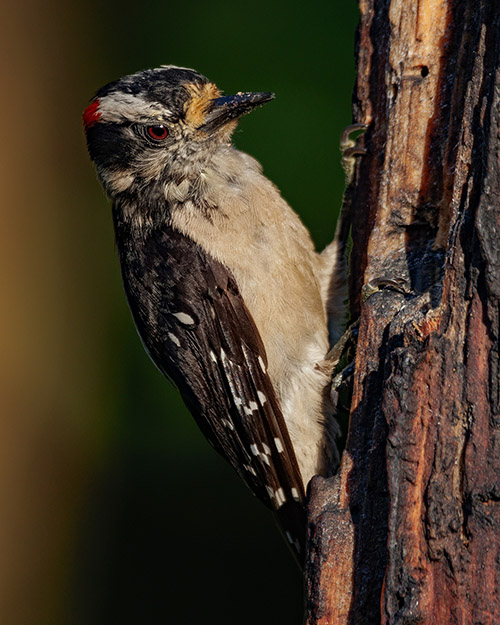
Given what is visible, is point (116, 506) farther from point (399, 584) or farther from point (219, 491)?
point (399, 584)

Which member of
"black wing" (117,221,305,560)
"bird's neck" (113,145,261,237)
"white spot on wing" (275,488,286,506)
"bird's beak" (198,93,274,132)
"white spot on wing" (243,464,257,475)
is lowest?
"white spot on wing" (275,488,286,506)

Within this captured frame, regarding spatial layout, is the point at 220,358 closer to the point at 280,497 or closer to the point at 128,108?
the point at 280,497

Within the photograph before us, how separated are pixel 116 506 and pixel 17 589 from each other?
0.81m

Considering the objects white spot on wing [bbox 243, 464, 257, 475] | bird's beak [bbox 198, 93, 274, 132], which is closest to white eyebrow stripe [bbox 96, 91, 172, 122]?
bird's beak [bbox 198, 93, 274, 132]

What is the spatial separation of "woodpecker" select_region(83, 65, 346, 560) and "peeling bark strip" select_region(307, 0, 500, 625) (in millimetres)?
760

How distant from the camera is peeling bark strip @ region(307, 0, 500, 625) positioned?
182 centimetres

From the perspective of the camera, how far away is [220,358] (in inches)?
130

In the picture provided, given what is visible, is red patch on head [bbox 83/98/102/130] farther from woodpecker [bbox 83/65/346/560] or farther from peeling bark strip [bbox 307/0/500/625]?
peeling bark strip [bbox 307/0/500/625]

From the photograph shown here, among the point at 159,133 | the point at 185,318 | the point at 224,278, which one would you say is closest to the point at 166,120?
the point at 159,133

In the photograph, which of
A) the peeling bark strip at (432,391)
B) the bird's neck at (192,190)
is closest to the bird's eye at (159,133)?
the bird's neck at (192,190)

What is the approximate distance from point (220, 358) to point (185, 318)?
23 centimetres

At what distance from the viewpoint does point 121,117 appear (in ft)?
11.2

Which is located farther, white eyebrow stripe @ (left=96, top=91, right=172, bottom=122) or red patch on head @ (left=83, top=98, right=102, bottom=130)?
red patch on head @ (left=83, top=98, right=102, bottom=130)

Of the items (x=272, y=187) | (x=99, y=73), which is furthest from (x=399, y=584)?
(x=99, y=73)
